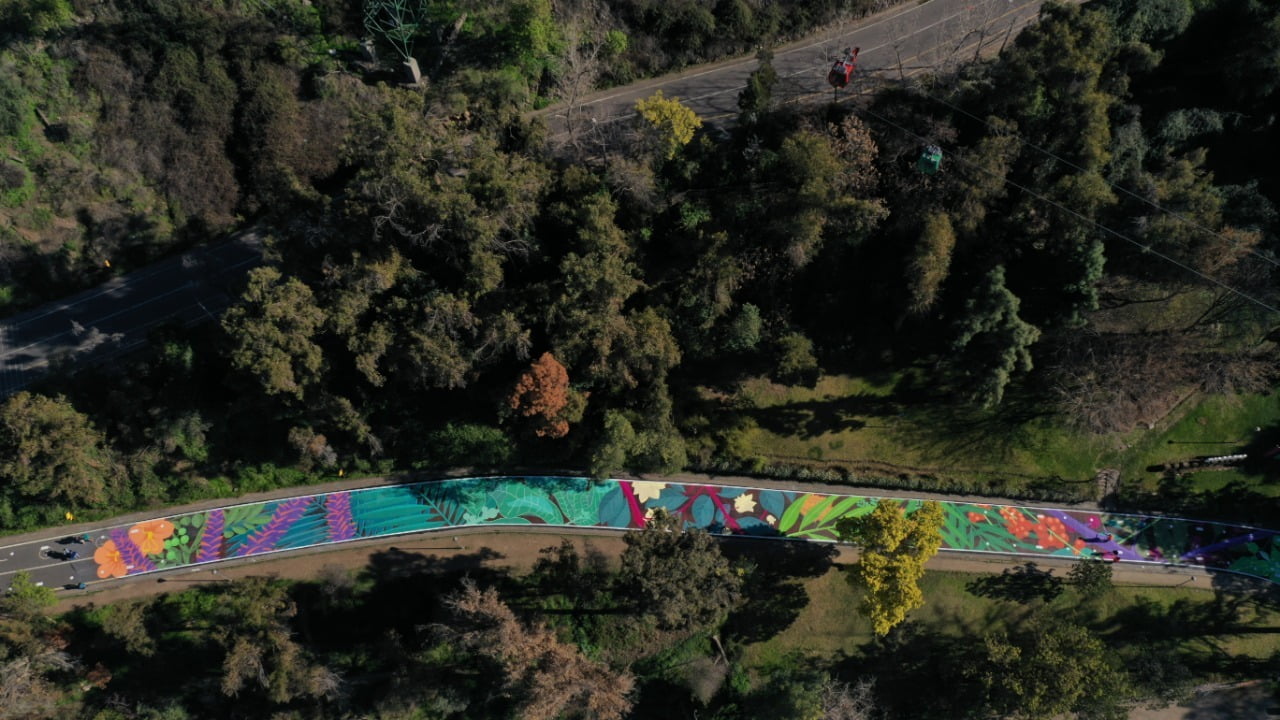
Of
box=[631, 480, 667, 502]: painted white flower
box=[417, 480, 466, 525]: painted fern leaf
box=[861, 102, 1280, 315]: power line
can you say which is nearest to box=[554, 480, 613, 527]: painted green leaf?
box=[631, 480, 667, 502]: painted white flower

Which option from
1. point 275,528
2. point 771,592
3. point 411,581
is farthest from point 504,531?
point 771,592

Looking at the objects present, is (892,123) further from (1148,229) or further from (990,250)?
(1148,229)

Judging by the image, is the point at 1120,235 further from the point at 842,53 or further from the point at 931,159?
the point at 842,53

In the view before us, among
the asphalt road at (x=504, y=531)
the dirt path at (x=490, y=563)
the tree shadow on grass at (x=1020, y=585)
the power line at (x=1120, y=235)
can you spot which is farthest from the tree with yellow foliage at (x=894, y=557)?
the power line at (x=1120, y=235)

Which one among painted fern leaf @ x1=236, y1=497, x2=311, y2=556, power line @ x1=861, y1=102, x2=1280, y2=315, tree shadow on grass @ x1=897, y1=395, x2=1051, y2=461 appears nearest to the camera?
power line @ x1=861, y1=102, x2=1280, y2=315

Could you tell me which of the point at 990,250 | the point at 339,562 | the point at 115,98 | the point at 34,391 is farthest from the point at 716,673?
the point at 115,98

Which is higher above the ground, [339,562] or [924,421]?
[924,421]

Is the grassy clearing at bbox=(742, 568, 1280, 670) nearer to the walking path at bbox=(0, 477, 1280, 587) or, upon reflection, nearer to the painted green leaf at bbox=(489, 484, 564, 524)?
the walking path at bbox=(0, 477, 1280, 587)
